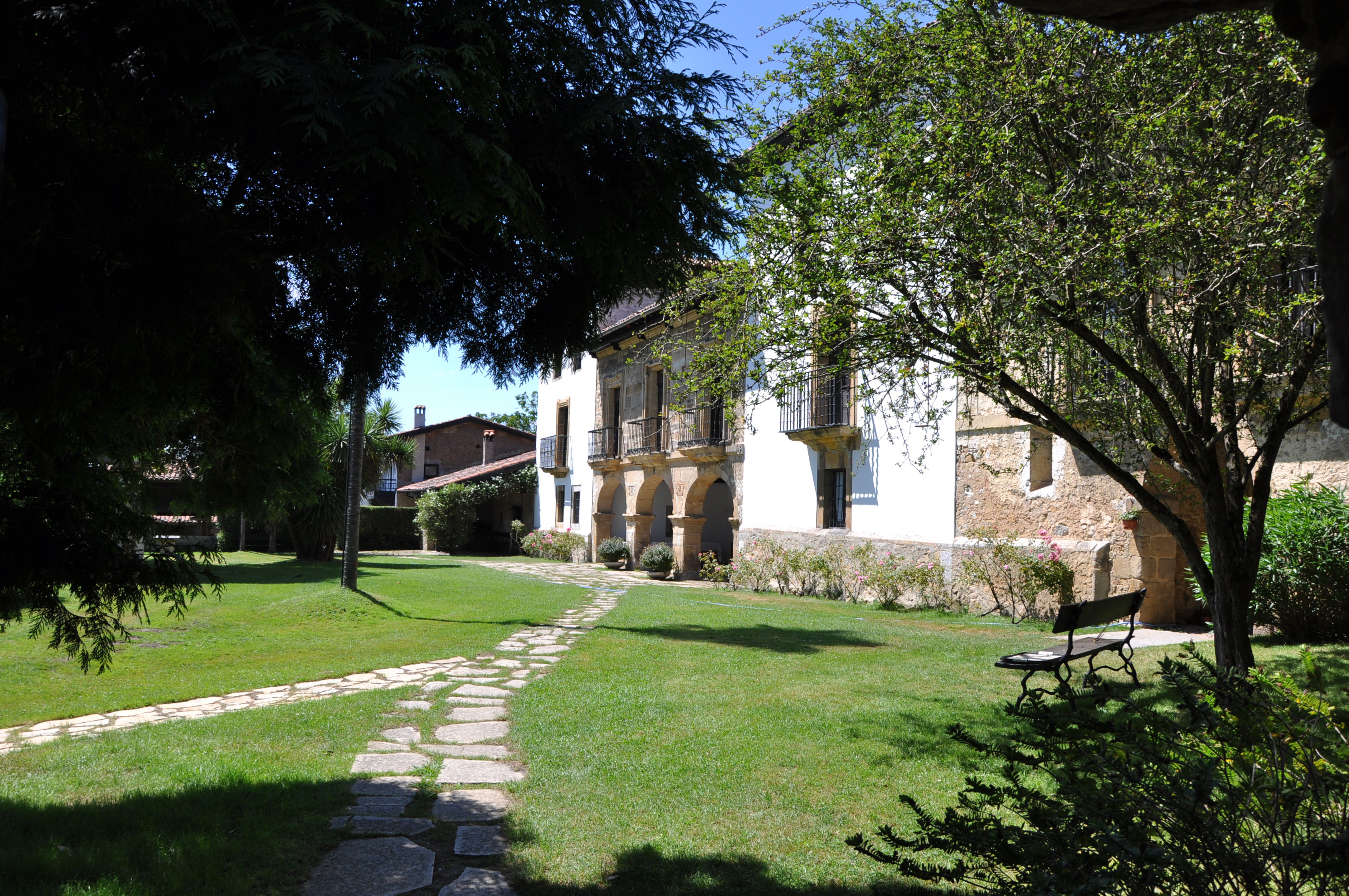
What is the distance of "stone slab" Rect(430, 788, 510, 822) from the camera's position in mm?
3828

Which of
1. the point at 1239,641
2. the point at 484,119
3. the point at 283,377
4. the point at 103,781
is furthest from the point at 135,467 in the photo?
the point at 1239,641

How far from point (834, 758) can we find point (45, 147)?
4268 millimetres

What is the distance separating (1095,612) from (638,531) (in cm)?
1623

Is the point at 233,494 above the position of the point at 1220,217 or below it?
below

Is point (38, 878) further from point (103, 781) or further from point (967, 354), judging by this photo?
point (967, 354)

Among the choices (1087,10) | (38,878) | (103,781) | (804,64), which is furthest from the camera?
(804,64)

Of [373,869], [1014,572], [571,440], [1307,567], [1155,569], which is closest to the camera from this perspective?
[373,869]

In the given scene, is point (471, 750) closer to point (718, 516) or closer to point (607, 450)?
point (607, 450)

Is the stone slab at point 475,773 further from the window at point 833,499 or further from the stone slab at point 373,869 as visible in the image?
the window at point 833,499

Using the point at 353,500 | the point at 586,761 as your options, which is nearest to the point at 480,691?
the point at 586,761

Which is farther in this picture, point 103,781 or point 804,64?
point 804,64

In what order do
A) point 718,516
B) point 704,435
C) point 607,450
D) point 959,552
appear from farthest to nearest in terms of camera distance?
1. point 718,516
2. point 607,450
3. point 704,435
4. point 959,552

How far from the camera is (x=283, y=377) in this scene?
3.27 meters

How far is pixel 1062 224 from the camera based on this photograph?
213 inches
